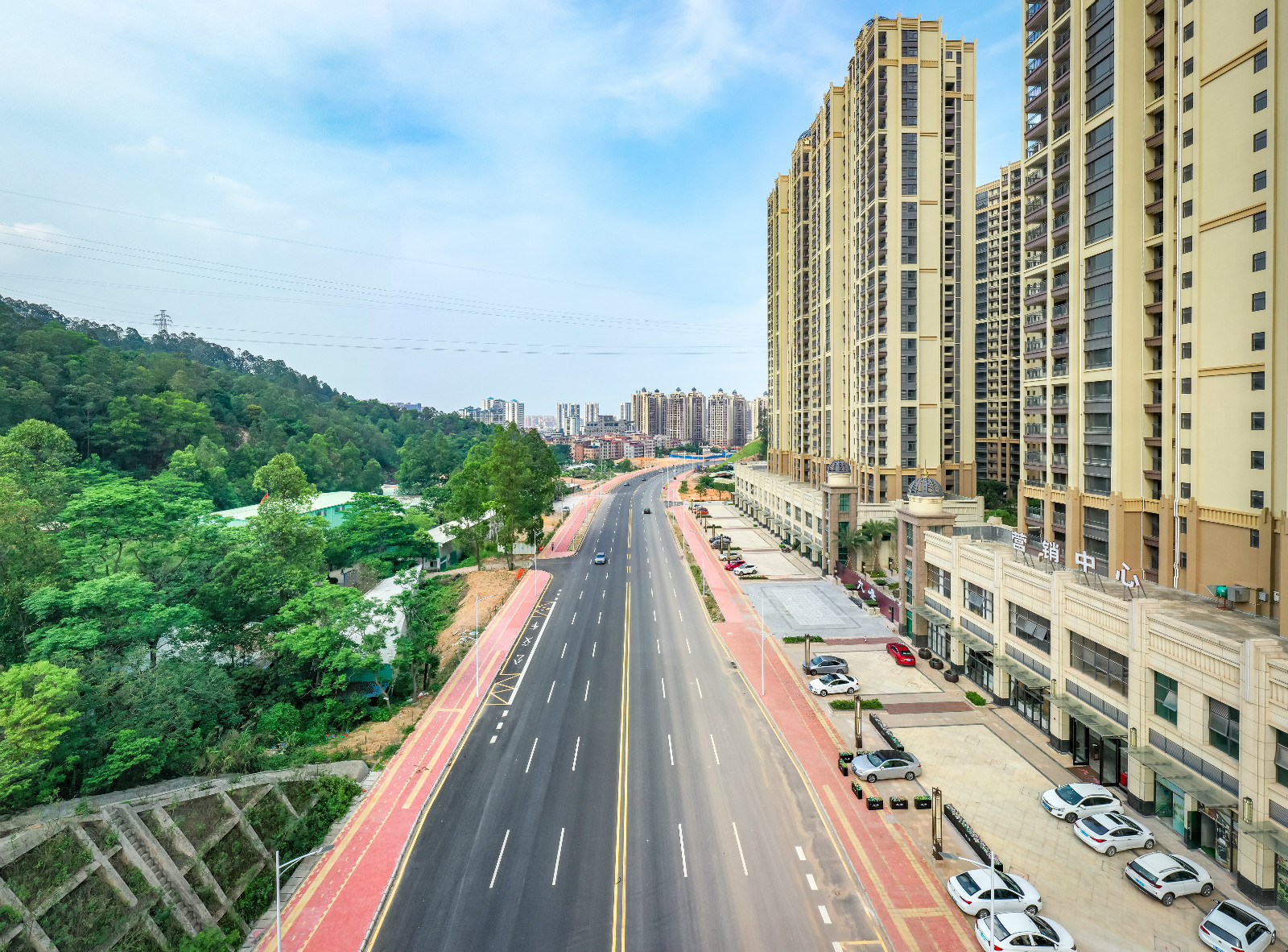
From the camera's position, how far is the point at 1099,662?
2628 centimetres

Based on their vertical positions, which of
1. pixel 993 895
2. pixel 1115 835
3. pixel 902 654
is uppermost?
pixel 902 654

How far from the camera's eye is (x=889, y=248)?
6294cm

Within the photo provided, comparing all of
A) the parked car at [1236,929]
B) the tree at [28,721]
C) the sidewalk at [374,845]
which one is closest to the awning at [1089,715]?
the parked car at [1236,929]

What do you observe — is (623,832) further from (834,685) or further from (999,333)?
(999,333)

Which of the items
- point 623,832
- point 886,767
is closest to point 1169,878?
point 886,767

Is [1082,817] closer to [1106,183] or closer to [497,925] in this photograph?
[497,925]

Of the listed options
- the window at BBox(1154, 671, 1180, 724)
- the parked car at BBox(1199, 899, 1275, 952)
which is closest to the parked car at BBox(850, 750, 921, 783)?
the window at BBox(1154, 671, 1180, 724)

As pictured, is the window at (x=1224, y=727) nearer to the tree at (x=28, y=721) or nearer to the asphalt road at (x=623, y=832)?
the asphalt road at (x=623, y=832)

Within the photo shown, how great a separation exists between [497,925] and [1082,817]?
21699 mm

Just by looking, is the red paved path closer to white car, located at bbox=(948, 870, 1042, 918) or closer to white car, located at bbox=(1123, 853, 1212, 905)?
white car, located at bbox=(948, 870, 1042, 918)

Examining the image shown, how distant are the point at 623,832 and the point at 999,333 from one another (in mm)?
98750

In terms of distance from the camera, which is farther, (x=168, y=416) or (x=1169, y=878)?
(x=168, y=416)

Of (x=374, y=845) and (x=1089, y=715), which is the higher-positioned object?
(x=1089, y=715)

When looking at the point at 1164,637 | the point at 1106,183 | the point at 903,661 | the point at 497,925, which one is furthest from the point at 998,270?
the point at 497,925
